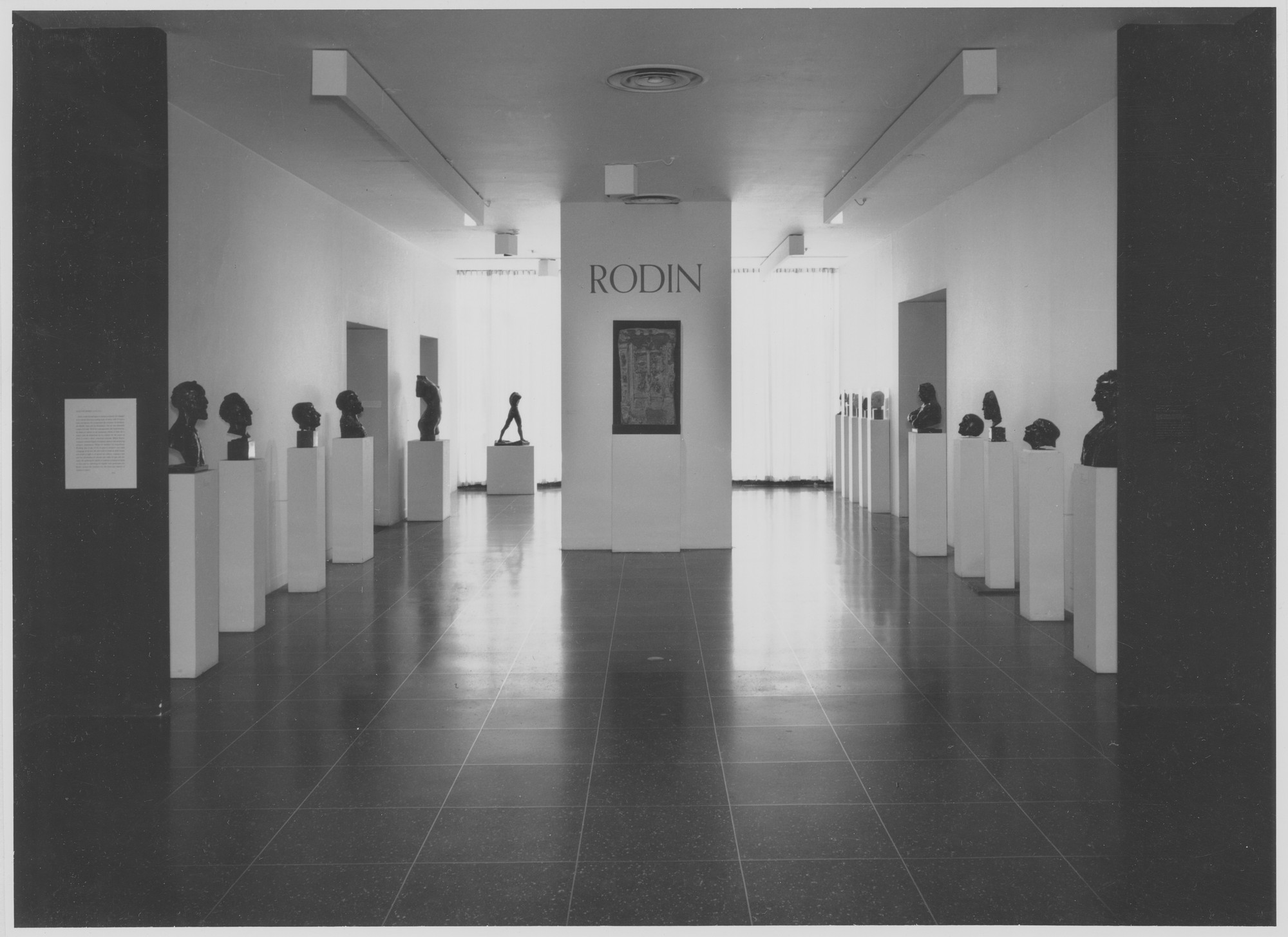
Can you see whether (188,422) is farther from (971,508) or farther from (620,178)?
(971,508)

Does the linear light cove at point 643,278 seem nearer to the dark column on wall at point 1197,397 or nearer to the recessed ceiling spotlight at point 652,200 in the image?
the recessed ceiling spotlight at point 652,200

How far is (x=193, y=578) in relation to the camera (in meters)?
6.54

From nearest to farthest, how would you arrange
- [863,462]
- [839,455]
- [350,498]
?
[350,498], [863,462], [839,455]

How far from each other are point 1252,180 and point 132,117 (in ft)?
16.3

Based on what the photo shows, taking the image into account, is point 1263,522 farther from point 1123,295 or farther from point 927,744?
point 927,744

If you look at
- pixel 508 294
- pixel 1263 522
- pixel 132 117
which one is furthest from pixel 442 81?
pixel 508 294

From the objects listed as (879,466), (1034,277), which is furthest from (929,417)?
(879,466)

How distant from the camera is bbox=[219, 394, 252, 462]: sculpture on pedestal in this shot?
805cm

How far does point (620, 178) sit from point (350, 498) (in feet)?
12.8

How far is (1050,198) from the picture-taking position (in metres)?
8.88

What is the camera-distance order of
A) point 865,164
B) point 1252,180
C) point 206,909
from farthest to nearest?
point 865,164 → point 1252,180 → point 206,909

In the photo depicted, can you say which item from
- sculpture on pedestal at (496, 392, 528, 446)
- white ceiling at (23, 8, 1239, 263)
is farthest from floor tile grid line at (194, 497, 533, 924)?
sculpture on pedestal at (496, 392, 528, 446)

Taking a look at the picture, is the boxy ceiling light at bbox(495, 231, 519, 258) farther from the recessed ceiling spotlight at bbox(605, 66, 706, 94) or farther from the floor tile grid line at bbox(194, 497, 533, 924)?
the floor tile grid line at bbox(194, 497, 533, 924)

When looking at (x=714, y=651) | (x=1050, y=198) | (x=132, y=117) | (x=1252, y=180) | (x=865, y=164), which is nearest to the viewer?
(x=1252, y=180)
